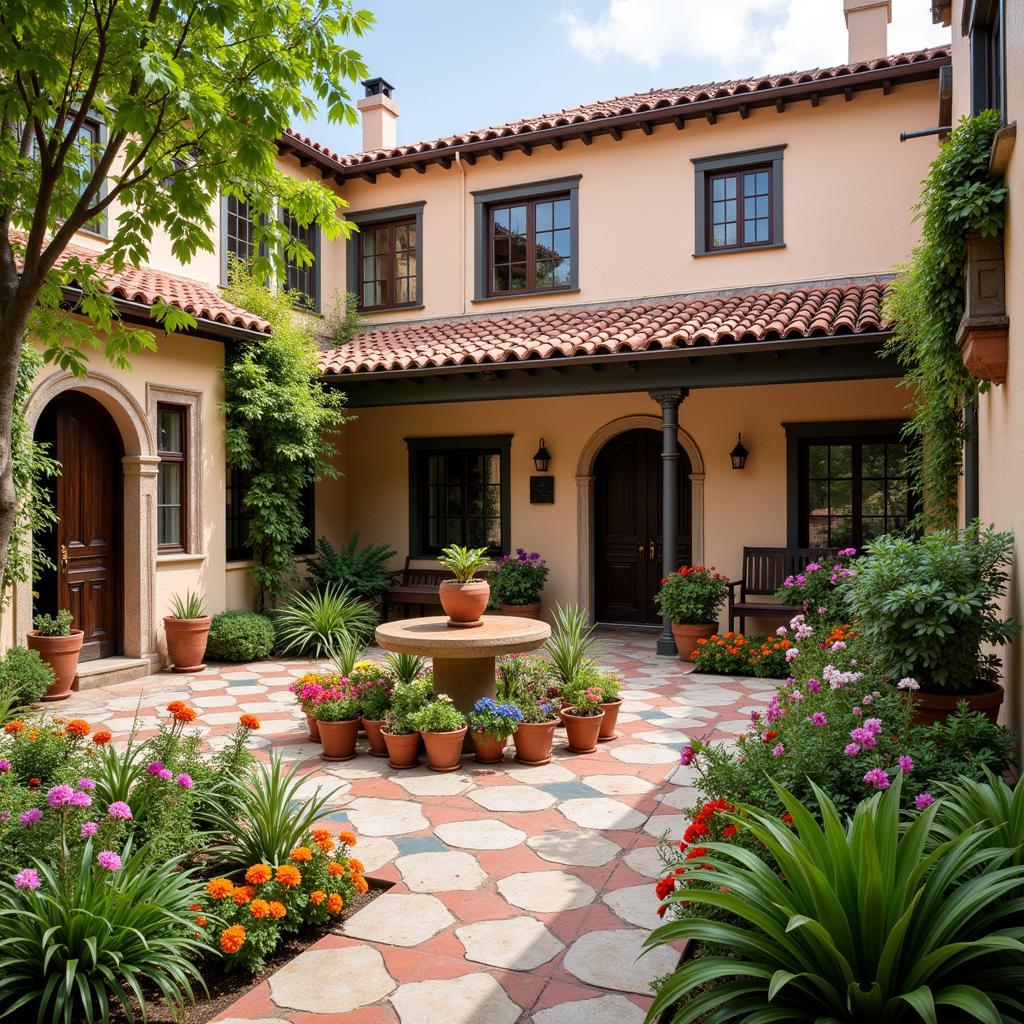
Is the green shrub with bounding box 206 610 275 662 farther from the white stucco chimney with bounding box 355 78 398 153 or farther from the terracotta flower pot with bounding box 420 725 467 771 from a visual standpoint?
the white stucco chimney with bounding box 355 78 398 153

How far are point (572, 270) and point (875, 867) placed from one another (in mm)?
11056

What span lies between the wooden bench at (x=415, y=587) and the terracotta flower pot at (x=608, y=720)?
549 cm

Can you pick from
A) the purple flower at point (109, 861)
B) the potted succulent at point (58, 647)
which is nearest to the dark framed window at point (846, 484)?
the potted succulent at point (58, 647)

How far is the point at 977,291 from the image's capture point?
4.34 meters

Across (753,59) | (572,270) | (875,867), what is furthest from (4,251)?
(753,59)

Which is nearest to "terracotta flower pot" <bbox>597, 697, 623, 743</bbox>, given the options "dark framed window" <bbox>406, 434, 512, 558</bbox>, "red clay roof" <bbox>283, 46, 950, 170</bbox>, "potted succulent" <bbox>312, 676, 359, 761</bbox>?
"potted succulent" <bbox>312, 676, 359, 761</bbox>

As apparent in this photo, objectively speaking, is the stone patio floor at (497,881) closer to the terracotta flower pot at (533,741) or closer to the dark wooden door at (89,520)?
the terracotta flower pot at (533,741)

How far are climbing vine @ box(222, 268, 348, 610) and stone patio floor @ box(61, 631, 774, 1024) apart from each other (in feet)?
12.3

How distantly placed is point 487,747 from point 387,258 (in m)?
9.70

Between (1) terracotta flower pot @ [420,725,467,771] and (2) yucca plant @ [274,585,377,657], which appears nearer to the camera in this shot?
(1) terracotta flower pot @ [420,725,467,771]

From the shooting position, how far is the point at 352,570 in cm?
1227

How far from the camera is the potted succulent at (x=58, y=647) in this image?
8.13 meters

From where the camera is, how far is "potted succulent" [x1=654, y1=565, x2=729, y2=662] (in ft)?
32.5

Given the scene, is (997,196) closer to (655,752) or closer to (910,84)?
(655,752)
